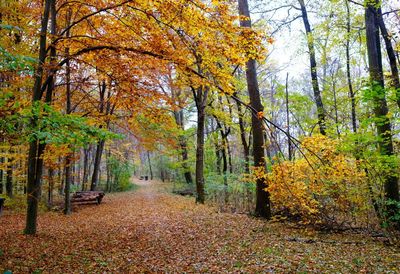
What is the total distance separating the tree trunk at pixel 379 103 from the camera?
8.63 metres

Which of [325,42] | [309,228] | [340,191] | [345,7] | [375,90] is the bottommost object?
[309,228]

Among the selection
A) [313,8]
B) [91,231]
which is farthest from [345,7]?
[91,231]

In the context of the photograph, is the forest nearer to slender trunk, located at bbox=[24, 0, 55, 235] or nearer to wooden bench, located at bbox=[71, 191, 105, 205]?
slender trunk, located at bbox=[24, 0, 55, 235]

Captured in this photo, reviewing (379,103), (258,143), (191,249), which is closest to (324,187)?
(258,143)

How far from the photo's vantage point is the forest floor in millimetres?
5691

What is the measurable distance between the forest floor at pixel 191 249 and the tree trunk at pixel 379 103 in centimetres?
202

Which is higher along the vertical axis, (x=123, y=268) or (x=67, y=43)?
(x=67, y=43)

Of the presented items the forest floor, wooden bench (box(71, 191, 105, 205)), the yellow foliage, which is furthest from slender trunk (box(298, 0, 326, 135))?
wooden bench (box(71, 191, 105, 205))

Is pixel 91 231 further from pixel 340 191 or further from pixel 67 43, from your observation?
pixel 340 191

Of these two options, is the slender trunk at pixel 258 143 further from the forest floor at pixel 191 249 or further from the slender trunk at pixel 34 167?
the slender trunk at pixel 34 167

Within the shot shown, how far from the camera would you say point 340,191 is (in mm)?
8992

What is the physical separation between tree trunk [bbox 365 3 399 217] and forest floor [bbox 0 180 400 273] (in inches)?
79.5

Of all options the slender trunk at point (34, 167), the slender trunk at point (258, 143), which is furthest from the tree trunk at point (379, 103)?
the slender trunk at point (34, 167)

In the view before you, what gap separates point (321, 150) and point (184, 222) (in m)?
5.41
